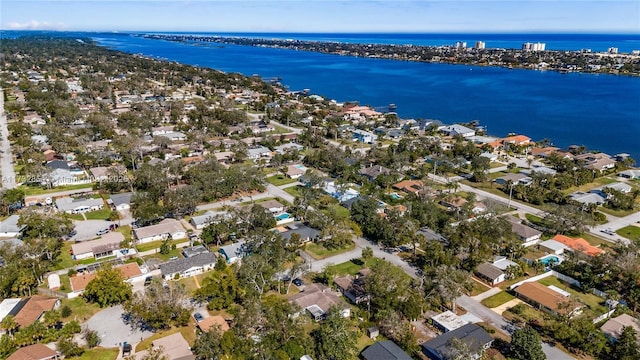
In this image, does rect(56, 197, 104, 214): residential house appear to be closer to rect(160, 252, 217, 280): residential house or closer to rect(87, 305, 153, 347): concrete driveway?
rect(160, 252, 217, 280): residential house

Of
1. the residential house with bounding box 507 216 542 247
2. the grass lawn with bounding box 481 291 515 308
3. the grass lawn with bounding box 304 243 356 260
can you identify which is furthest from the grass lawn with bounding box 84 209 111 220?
the residential house with bounding box 507 216 542 247

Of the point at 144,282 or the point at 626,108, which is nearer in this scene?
the point at 144,282

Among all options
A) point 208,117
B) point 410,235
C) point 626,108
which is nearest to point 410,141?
point 410,235

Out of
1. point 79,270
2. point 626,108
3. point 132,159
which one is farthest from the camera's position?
point 626,108

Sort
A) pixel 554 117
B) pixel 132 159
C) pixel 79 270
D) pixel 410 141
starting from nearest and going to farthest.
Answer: pixel 79 270
pixel 132 159
pixel 410 141
pixel 554 117

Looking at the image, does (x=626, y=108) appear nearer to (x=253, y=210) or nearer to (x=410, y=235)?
(x=410, y=235)

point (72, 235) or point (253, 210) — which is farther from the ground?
point (253, 210)

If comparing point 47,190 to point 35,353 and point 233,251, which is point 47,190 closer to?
point 233,251
